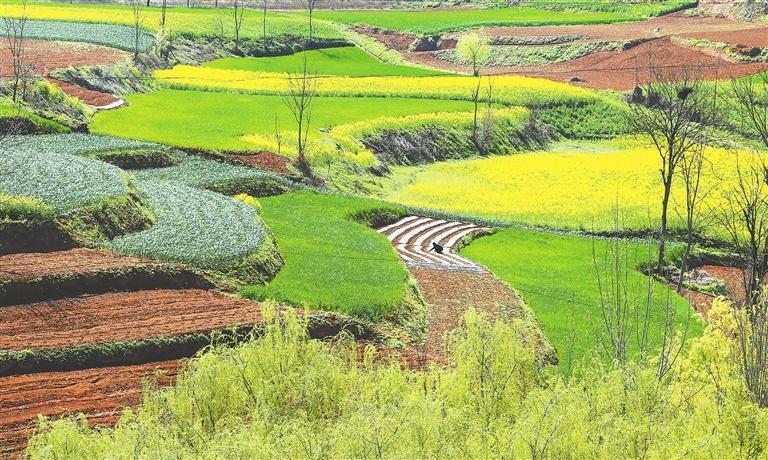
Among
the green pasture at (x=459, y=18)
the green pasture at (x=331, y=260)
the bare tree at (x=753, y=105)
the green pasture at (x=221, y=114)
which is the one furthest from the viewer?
the green pasture at (x=459, y=18)

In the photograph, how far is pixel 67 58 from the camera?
3898 inches

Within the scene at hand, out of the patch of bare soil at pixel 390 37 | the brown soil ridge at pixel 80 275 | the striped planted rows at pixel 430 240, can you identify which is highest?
the patch of bare soil at pixel 390 37

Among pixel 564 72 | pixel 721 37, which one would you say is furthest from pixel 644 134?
pixel 721 37

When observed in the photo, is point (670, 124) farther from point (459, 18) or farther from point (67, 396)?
point (459, 18)

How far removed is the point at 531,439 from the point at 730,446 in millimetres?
4861

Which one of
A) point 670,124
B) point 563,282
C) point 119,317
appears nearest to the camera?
point 119,317

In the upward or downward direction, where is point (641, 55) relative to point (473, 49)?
upward

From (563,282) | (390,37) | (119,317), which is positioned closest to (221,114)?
(563,282)

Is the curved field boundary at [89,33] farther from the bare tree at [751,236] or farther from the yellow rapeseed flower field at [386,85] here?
the bare tree at [751,236]

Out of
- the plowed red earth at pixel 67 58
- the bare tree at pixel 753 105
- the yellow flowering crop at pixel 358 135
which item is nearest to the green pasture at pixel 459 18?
the bare tree at pixel 753 105

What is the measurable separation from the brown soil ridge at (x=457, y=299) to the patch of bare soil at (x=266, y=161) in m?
21.1

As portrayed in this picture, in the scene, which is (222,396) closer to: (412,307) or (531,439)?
(531,439)

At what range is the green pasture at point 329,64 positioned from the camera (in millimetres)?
125562

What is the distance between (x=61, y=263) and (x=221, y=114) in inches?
2002
